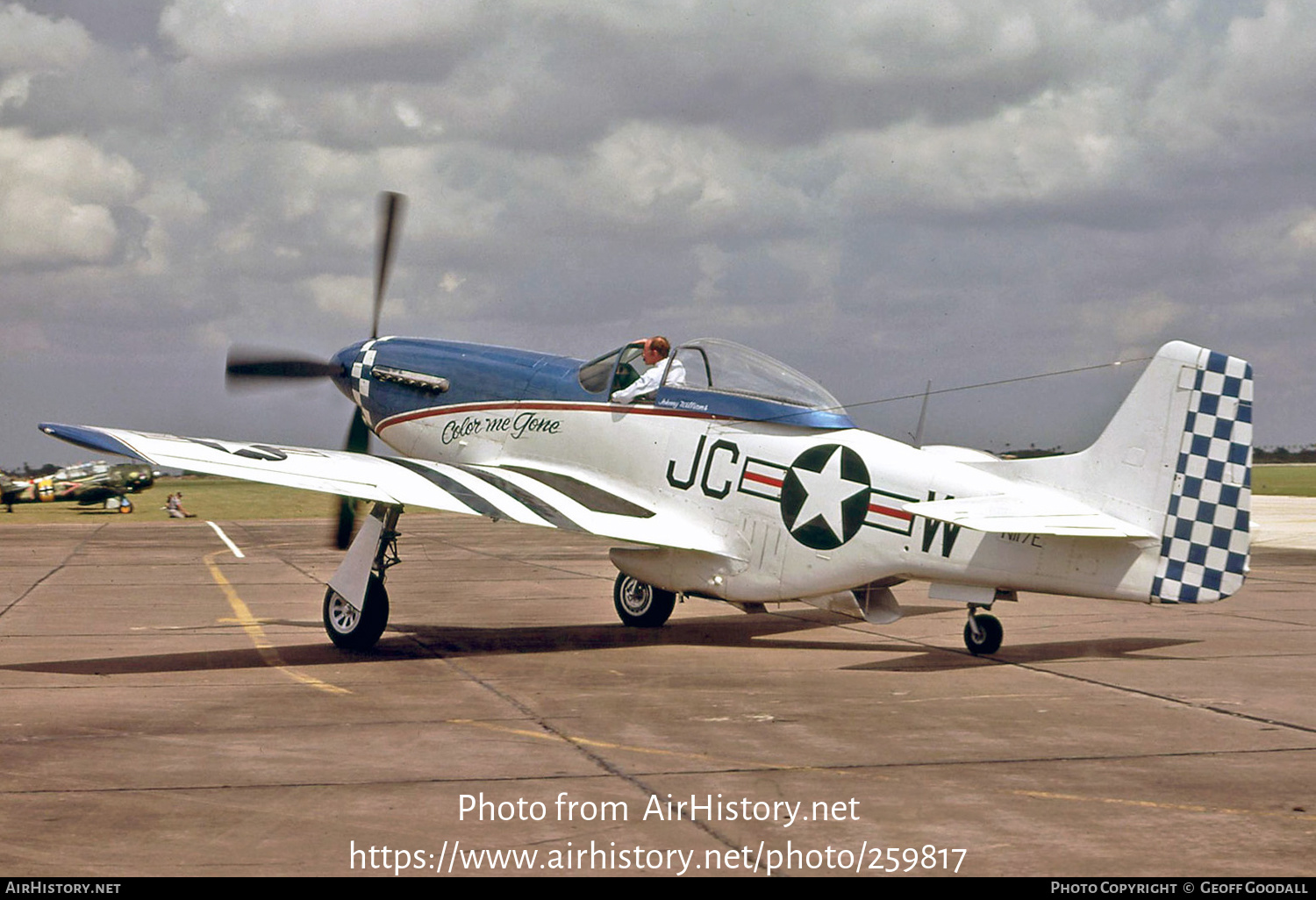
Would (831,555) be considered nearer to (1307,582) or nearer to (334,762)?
(334,762)

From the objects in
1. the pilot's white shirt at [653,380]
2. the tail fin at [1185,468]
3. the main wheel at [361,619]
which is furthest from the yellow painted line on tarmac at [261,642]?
the tail fin at [1185,468]

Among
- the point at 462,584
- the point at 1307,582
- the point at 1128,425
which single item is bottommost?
the point at 462,584

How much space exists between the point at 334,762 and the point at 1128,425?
656 centimetres

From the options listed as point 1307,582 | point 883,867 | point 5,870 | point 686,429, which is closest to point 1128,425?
point 686,429

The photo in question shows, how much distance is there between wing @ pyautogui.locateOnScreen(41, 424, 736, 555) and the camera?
11.1m

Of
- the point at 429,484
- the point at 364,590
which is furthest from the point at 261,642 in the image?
the point at 429,484

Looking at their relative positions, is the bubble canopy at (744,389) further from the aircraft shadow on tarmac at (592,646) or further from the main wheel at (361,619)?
the main wheel at (361,619)

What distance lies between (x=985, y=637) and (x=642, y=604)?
157 inches

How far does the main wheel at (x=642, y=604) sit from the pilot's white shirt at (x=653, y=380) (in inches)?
89.6

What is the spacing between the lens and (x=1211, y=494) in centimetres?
1009

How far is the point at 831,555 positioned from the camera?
11.4 m

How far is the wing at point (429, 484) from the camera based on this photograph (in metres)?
11.1

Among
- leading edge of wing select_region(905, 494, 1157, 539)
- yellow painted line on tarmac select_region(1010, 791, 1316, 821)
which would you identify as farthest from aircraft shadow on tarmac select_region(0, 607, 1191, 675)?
yellow painted line on tarmac select_region(1010, 791, 1316, 821)

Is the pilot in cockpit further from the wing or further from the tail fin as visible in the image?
the tail fin
